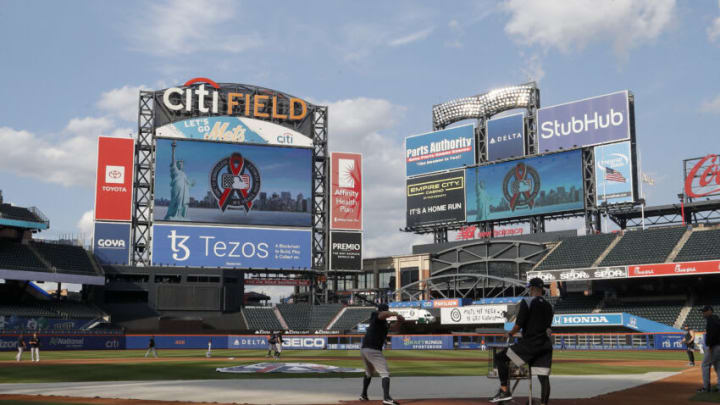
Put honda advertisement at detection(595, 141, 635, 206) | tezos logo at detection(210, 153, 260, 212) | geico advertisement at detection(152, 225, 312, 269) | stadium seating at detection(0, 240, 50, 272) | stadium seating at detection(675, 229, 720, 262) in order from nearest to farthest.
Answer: stadium seating at detection(675, 229, 720, 262) → stadium seating at detection(0, 240, 50, 272) → honda advertisement at detection(595, 141, 635, 206) → geico advertisement at detection(152, 225, 312, 269) → tezos logo at detection(210, 153, 260, 212)

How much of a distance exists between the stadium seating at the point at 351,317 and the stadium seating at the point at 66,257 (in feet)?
84.7

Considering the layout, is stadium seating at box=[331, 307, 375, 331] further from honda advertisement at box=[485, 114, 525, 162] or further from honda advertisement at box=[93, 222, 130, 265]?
honda advertisement at box=[93, 222, 130, 265]

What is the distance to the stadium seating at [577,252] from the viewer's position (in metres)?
61.8

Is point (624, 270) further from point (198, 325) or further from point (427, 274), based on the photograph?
point (198, 325)

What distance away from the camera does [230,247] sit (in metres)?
74.9

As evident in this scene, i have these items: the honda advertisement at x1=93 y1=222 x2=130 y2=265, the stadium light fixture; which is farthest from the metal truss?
the stadium light fixture

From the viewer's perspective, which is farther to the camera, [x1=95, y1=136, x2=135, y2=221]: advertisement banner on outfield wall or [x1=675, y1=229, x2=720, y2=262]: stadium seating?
[x1=95, y1=136, x2=135, y2=221]: advertisement banner on outfield wall

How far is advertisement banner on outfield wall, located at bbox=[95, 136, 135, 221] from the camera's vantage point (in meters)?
71.9

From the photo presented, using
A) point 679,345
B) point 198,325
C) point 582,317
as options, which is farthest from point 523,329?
point 198,325

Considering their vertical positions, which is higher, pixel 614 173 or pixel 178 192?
pixel 614 173

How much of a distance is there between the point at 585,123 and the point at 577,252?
1580 cm

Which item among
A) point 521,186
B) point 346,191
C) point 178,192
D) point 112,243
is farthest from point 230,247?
point 521,186

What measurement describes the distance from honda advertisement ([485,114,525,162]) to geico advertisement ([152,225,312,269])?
928 inches

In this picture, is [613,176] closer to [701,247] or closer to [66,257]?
[701,247]
